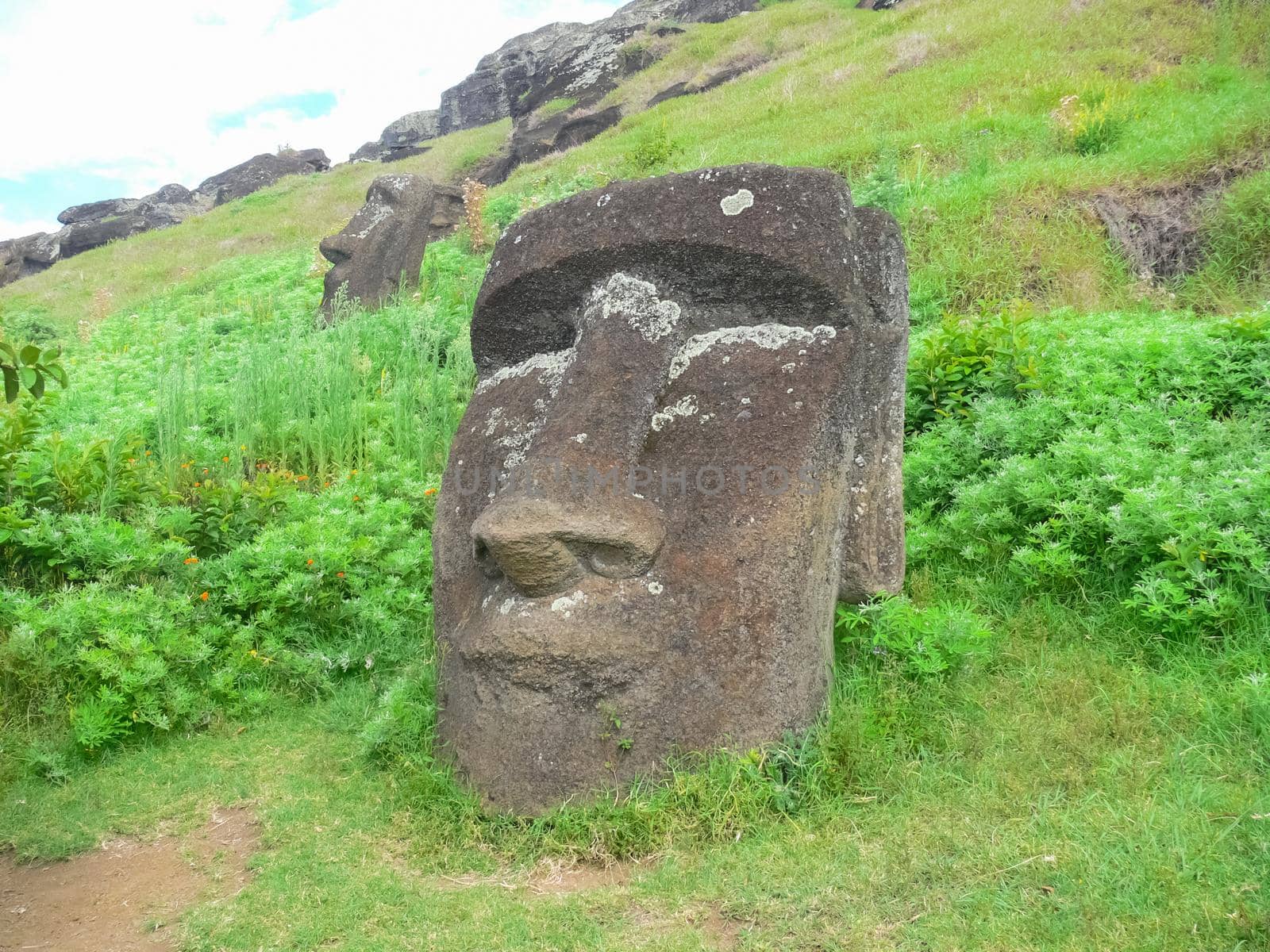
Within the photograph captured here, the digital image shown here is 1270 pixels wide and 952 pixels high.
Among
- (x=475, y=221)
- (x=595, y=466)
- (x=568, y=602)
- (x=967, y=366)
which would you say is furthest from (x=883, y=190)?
(x=475, y=221)

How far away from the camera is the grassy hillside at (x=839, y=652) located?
8.21ft

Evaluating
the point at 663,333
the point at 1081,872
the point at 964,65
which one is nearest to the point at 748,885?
the point at 1081,872

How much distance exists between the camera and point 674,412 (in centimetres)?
336

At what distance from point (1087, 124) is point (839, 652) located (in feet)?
23.0

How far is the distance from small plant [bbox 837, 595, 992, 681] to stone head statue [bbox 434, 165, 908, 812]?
106 mm

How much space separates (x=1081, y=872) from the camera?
2305 millimetres

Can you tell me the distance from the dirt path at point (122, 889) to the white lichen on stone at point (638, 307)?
2.07 m

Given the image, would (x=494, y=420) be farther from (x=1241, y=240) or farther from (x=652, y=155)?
(x=652, y=155)

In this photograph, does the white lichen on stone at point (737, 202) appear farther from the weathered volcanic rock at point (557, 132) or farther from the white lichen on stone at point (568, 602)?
the weathered volcanic rock at point (557, 132)

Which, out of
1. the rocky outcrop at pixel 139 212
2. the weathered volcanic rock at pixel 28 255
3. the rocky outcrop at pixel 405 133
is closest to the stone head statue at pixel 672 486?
the rocky outcrop at pixel 139 212

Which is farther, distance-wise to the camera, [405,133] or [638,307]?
[405,133]

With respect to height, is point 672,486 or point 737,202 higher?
point 737,202

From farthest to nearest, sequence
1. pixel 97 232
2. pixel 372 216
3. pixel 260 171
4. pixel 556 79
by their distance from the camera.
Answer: pixel 260 171, pixel 97 232, pixel 556 79, pixel 372 216

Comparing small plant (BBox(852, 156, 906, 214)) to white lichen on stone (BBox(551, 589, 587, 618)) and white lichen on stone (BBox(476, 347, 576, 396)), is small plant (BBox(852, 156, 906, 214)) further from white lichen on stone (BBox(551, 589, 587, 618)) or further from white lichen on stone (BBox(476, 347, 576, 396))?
white lichen on stone (BBox(551, 589, 587, 618))
